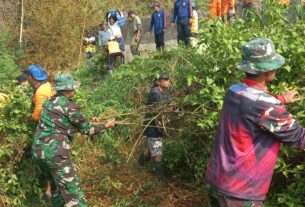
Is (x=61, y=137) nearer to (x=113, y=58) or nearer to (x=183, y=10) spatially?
(x=183, y=10)

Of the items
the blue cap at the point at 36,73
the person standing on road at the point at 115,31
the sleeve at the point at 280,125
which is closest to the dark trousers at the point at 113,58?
the person standing on road at the point at 115,31

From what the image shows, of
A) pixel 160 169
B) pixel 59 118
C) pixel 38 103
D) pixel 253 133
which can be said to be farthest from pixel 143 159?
pixel 253 133

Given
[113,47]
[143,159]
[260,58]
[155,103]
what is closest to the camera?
[260,58]

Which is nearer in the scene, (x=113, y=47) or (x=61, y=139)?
(x=61, y=139)

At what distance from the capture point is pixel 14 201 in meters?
5.87

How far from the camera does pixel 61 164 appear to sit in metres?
4.95

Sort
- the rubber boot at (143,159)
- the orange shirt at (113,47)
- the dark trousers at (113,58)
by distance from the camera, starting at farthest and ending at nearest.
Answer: the dark trousers at (113,58) → the orange shirt at (113,47) → the rubber boot at (143,159)

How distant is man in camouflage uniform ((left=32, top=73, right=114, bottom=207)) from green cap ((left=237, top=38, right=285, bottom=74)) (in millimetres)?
2491

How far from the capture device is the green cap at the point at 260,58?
9.74ft

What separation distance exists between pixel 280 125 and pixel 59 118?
281 centimetres

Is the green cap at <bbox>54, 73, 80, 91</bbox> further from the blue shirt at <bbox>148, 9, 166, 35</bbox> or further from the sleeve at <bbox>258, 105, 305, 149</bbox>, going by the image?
the blue shirt at <bbox>148, 9, 166, 35</bbox>

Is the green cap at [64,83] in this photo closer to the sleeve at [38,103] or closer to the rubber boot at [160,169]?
the sleeve at [38,103]

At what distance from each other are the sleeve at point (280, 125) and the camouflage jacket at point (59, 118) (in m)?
2.60

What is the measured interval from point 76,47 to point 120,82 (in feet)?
32.5
